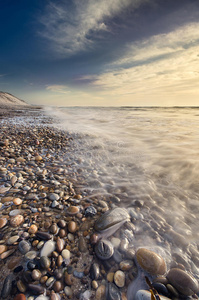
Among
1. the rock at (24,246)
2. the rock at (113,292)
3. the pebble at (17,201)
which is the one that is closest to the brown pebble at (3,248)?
the rock at (24,246)

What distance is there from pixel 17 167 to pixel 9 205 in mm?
1431

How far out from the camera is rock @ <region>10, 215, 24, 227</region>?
170cm

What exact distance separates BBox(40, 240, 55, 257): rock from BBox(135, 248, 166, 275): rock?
88 cm

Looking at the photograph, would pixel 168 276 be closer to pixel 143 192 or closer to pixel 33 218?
pixel 143 192

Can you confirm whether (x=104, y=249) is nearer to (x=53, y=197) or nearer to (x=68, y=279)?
(x=68, y=279)

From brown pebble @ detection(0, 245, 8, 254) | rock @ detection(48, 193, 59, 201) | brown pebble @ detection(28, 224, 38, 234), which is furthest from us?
rock @ detection(48, 193, 59, 201)

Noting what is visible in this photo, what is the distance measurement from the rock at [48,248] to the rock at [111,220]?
529 mm

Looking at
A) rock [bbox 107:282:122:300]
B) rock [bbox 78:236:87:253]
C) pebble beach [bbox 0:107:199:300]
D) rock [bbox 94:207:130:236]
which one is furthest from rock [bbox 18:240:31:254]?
rock [bbox 107:282:122:300]

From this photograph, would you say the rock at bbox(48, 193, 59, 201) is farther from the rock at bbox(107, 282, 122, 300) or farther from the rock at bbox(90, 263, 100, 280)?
the rock at bbox(107, 282, 122, 300)

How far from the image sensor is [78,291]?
1184 millimetres

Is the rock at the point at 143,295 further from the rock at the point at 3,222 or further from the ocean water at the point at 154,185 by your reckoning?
the rock at the point at 3,222

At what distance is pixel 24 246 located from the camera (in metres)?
1.44

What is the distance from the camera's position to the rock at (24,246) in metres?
1.41

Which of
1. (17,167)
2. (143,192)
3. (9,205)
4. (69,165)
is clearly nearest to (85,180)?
(69,165)
